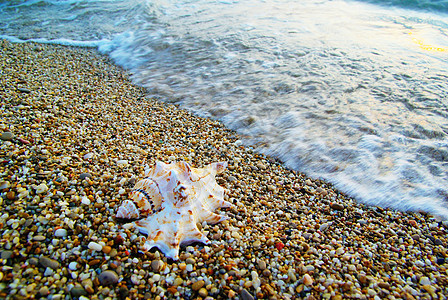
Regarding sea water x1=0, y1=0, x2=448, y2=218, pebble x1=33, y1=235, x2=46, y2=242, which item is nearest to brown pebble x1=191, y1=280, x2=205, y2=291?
pebble x1=33, y1=235, x2=46, y2=242

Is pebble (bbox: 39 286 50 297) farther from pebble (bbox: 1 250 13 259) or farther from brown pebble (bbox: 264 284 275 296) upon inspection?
brown pebble (bbox: 264 284 275 296)

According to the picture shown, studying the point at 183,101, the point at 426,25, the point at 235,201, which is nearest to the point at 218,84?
the point at 183,101

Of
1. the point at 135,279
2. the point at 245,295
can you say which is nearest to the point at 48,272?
the point at 135,279

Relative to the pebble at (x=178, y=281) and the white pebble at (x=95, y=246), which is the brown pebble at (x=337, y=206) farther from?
the white pebble at (x=95, y=246)

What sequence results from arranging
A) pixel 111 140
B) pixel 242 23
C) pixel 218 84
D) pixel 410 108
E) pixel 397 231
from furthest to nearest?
pixel 242 23
pixel 218 84
pixel 410 108
pixel 111 140
pixel 397 231

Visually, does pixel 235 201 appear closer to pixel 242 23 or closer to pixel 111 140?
pixel 111 140

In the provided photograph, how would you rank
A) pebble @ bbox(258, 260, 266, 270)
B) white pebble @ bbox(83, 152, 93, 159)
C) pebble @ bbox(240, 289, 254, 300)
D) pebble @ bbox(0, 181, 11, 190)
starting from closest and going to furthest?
pebble @ bbox(240, 289, 254, 300) → pebble @ bbox(258, 260, 266, 270) → pebble @ bbox(0, 181, 11, 190) → white pebble @ bbox(83, 152, 93, 159)
